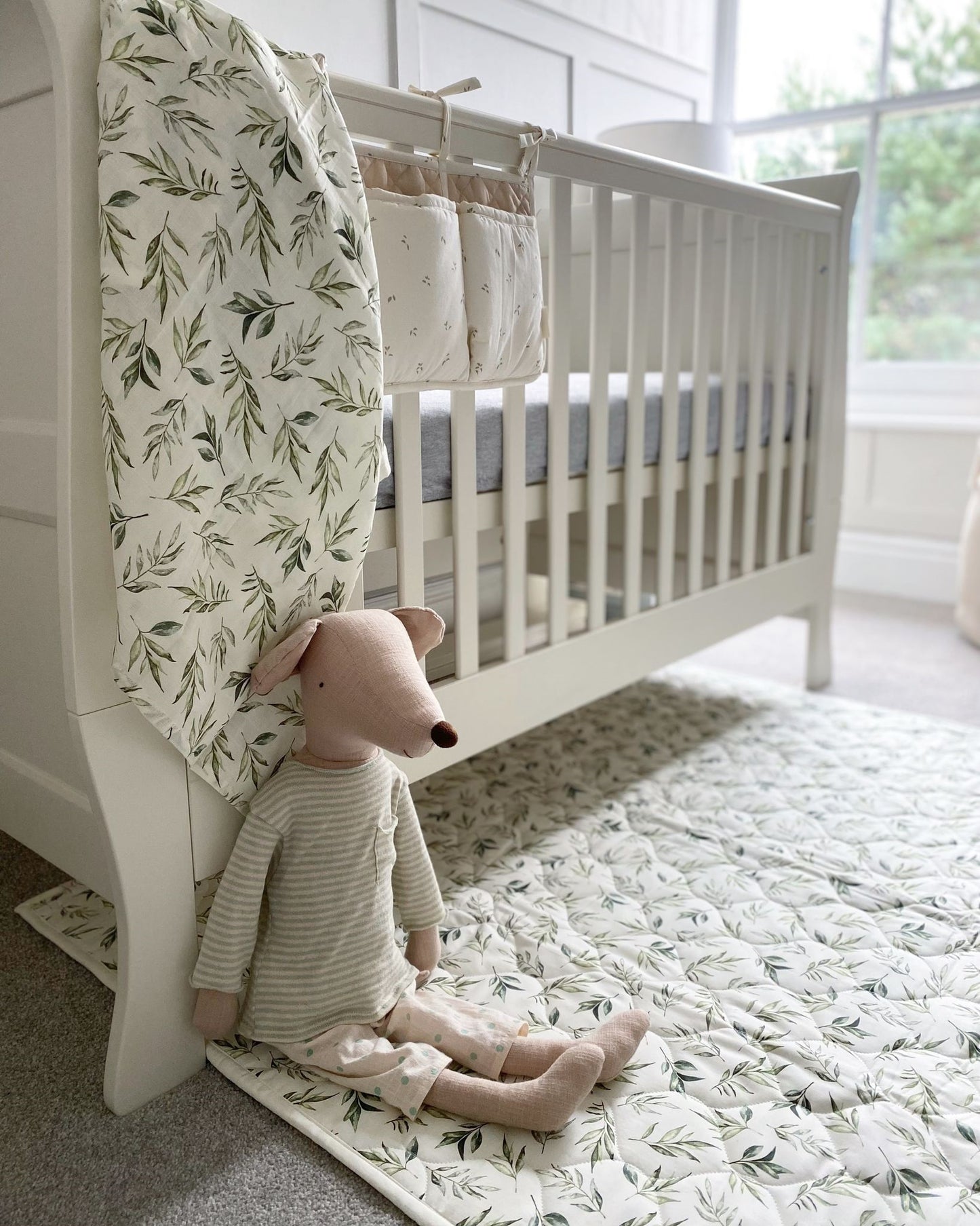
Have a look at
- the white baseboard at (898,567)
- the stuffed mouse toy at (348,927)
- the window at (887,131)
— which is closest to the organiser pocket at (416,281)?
the stuffed mouse toy at (348,927)

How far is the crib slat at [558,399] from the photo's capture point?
134cm

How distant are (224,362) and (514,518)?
21.9 inches

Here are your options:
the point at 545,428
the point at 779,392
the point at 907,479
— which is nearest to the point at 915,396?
the point at 907,479

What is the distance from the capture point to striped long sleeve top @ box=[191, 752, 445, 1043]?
0.97 m

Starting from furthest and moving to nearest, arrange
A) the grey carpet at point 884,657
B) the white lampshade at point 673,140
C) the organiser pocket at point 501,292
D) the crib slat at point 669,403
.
Result: the white lampshade at point 673,140 → the grey carpet at point 884,657 → the crib slat at point 669,403 → the organiser pocket at point 501,292

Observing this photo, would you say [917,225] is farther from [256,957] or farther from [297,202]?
[256,957]

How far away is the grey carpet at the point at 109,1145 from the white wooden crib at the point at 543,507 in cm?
5

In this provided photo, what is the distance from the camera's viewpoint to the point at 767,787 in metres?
1.66

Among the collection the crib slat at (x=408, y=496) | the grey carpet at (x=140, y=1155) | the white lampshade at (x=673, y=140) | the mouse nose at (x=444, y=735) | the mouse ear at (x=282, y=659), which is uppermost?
the white lampshade at (x=673, y=140)

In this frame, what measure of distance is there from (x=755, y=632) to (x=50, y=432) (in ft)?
6.87

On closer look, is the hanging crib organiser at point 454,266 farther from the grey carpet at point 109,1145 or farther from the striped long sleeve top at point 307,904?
the grey carpet at point 109,1145

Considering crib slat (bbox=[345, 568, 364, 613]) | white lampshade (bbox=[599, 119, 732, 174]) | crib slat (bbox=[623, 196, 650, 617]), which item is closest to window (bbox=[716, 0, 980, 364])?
white lampshade (bbox=[599, 119, 732, 174])

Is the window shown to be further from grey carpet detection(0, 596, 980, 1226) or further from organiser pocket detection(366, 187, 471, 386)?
grey carpet detection(0, 596, 980, 1226)

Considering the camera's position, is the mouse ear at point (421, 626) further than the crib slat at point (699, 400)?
No
